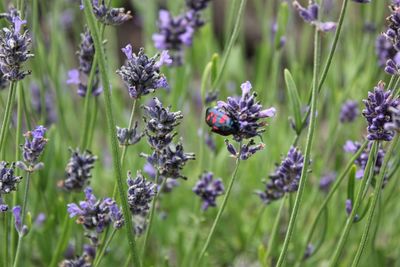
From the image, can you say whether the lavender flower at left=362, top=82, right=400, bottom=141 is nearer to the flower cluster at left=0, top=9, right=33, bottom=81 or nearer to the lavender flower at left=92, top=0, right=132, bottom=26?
the lavender flower at left=92, top=0, right=132, bottom=26

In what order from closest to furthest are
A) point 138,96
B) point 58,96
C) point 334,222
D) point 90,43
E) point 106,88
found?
point 106,88
point 138,96
point 90,43
point 58,96
point 334,222

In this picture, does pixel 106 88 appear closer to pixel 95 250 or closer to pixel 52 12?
pixel 95 250

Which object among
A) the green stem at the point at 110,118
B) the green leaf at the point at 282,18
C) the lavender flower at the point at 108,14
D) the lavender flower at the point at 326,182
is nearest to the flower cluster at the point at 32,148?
the green stem at the point at 110,118

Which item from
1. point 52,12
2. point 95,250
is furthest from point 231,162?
point 95,250

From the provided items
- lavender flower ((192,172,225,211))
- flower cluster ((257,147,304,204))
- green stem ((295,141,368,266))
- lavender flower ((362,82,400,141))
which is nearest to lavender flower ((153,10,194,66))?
lavender flower ((192,172,225,211))

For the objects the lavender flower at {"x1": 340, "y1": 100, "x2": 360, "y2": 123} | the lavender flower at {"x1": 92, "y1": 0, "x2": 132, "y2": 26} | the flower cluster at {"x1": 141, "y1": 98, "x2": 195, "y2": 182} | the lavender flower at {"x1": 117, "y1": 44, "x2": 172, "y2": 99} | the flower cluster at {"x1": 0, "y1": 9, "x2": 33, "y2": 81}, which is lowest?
the flower cluster at {"x1": 141, "y1": 98, "x2": 195, "y2": 182}

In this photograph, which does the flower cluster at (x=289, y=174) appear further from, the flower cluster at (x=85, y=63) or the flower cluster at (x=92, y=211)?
the flower cluster at (x=85, y=63)
